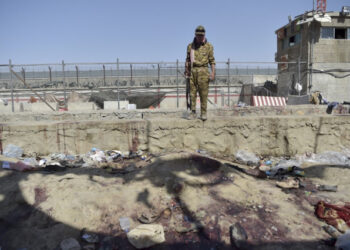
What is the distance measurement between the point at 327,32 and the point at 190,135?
13823mm

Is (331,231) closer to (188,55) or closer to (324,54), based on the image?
(188,55)

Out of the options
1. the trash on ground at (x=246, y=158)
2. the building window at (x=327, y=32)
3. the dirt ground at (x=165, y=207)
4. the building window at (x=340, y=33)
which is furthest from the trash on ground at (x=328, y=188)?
the building window at (x=340, y=33)

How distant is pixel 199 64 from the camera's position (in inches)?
201

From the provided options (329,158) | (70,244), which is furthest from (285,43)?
(70,244)

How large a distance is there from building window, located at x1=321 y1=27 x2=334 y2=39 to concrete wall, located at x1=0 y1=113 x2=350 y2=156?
36.9 feet

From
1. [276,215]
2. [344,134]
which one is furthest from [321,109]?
[276,215]

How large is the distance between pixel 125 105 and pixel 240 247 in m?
8.81

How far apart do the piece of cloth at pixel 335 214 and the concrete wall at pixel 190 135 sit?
7.66ft

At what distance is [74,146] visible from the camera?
201 inches

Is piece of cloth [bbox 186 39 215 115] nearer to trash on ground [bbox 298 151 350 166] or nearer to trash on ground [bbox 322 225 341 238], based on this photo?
trash on ground [bbox 298 151 350 166]

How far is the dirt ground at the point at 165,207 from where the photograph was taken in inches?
103

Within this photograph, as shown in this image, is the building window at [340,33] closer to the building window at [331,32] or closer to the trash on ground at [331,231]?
the building window at [331,32]

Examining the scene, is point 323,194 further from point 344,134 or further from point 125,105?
point 125,105

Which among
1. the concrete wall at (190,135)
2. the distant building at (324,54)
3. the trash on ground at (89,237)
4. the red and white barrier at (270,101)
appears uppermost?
the distant building at (324,54)
